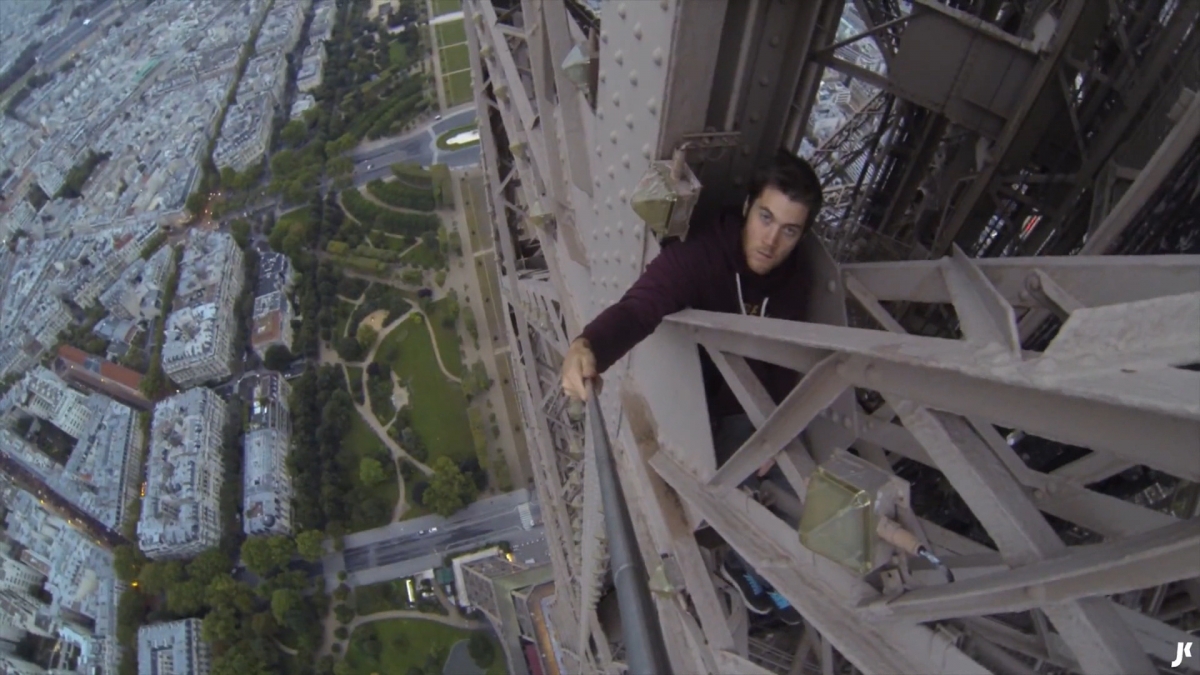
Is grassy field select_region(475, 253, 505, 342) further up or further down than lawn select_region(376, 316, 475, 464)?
further up

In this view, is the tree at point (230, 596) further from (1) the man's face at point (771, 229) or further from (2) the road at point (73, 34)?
(2) the road at point (73, 34)

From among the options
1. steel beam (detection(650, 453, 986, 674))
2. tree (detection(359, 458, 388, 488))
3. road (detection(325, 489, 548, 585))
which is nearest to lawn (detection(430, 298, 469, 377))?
tree (detection(359, 458, 388, 488))

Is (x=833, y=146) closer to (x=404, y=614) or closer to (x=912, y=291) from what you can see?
(x=912, y=291)

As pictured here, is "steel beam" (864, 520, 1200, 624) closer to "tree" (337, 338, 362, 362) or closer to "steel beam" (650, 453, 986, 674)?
"steel beam" (650, 453, 986, 674)

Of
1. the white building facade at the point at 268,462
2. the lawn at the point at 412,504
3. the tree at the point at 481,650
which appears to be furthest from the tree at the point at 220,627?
the tree at the point at 481,650

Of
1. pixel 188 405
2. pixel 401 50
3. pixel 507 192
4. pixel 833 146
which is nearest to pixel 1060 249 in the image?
pixel 833 146
